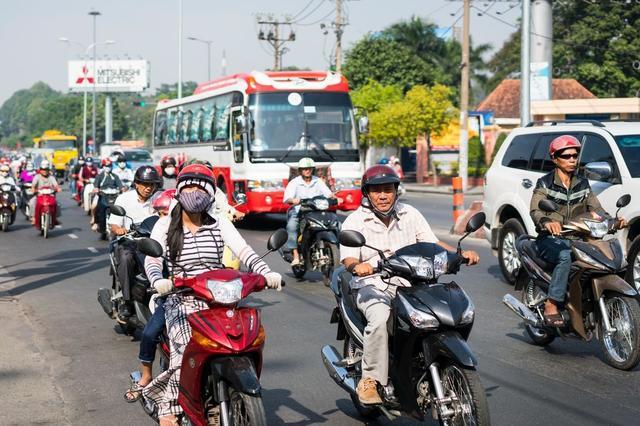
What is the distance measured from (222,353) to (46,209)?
16745mm

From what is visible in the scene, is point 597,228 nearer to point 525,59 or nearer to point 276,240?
point 276,240

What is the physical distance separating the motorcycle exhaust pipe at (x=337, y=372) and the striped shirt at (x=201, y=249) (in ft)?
3.37

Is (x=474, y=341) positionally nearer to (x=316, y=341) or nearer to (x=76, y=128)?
(x=316, y=341)

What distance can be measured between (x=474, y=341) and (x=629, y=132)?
3.89 m

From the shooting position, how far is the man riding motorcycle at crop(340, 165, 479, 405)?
5492 millimetres

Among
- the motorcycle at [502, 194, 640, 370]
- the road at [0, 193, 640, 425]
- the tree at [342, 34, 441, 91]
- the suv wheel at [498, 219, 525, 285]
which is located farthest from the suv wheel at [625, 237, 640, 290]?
the tree at [342, 34, 441, 91]

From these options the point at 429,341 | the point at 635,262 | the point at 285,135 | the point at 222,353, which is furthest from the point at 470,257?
the point at 285,135

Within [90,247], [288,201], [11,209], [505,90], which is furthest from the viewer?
[505,90]

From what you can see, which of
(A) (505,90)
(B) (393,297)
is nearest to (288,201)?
(B) (393,297)

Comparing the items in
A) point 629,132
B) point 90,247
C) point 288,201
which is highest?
point 629,132

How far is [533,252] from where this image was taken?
831 centimetres

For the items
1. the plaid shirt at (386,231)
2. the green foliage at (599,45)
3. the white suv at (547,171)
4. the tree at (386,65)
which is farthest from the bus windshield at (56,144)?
the plaid shirt at (386,231)

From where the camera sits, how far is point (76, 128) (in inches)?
5787

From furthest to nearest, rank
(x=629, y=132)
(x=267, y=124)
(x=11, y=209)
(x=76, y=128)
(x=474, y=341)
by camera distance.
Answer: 1. (x=76, y=128)
2. (x=11, y=209)
3. (x=267, y=124)
4. (x=629, y=132)
5. (x=474, y=341)
